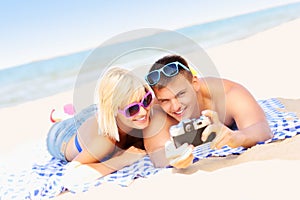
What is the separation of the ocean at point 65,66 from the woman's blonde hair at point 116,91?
1689mm

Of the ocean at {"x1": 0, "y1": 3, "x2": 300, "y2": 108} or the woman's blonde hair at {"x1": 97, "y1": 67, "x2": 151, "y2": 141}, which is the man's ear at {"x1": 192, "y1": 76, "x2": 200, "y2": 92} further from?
the ocean at {"x1": 0, "y1": 3, "x2": 300, "y2": 108}

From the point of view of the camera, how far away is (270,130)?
232 cm

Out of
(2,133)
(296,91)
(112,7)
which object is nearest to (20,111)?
(2,133)

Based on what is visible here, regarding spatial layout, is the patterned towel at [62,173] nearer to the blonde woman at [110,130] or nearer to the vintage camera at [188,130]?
the blonde woman at [110,130]

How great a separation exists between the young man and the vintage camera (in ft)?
0.08

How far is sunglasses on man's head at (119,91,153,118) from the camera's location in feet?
7.10

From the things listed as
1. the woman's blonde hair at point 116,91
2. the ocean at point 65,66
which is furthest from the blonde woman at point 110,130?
the ocean at point 65,66

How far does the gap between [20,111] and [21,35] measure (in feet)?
28.5

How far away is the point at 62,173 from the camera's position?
2.51 meters

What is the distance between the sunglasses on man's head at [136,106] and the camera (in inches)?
85.2

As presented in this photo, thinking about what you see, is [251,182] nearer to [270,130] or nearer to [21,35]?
Result: [270,130]

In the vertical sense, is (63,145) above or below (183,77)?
below

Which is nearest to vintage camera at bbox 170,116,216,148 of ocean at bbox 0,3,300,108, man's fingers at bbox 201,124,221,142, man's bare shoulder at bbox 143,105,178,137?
man's fingers at bbox 201,124,221,142

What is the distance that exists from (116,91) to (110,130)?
0.69 feet
